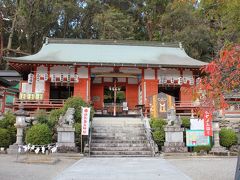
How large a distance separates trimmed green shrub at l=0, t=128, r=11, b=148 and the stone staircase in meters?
3.96

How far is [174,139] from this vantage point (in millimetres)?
13945

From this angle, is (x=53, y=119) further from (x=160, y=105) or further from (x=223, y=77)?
(x=223, y=77)

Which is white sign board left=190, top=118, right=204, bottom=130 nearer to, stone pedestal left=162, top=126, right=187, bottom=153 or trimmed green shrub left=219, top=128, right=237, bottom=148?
stone pedestal left=162, top=126, right=187, bottom=153

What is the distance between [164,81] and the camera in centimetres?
2227

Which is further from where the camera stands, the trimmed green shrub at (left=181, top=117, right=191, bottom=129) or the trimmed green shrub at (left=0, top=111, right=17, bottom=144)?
the trimmed green shrub at (left=181, top=117, right=191, bottom=129)

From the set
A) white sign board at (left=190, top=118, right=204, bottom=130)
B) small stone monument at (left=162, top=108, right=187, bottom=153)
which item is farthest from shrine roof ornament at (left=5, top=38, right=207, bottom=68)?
small stone monument at (left=162, top=108, right=187, bottom=153)

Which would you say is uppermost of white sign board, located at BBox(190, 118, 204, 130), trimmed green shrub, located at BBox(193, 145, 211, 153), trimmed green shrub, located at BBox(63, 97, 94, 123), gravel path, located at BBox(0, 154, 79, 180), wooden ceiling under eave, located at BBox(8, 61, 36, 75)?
wooden ceiling under eave, located at BBox(8, 61, 36, 75)

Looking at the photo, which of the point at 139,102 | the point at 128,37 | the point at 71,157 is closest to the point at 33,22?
the point at 128,37

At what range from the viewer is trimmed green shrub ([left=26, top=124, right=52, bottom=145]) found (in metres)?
13.6

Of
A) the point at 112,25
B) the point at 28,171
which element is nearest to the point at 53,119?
the point at 28,171

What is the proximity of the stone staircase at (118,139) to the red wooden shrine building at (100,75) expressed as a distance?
15.2ft

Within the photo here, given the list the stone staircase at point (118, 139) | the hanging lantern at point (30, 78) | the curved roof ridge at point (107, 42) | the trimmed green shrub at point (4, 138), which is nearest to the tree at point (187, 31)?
the curved roof ridge at point (107, 42)

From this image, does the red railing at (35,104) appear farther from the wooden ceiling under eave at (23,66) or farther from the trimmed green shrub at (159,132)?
the trimmed green shrub at (159,132)

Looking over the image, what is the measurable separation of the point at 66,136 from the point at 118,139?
2.68 m
